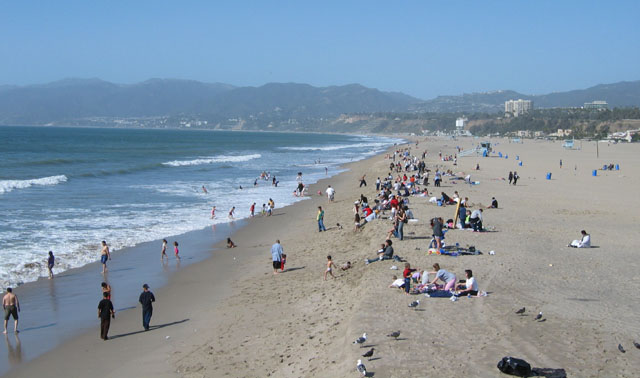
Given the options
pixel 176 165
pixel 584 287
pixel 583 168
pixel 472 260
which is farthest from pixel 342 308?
pixel 176 165

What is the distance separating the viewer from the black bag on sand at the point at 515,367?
655 centimetres

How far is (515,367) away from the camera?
6.56 meters

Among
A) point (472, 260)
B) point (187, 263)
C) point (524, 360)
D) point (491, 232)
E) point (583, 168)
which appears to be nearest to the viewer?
point (524, 360)

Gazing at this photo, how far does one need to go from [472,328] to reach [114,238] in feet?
43.6

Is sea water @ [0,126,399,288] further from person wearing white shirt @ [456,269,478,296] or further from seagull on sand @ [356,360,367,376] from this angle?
person wearing white shirt @ [456,269,478,296]

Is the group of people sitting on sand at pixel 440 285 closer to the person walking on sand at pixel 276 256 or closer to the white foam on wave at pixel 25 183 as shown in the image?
the person walking on sand at pixel 276 256

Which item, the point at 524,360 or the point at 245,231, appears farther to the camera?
the point at 245,231

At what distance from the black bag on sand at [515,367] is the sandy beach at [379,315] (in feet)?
0.42

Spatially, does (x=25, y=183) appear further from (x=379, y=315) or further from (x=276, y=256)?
(x=379, y=315)

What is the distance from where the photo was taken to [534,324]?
28.1 ft

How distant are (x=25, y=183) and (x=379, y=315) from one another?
32129 mm

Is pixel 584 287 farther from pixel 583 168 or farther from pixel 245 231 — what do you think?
pixel 583 168

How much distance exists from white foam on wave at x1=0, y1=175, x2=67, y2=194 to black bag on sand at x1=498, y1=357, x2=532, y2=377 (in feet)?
102

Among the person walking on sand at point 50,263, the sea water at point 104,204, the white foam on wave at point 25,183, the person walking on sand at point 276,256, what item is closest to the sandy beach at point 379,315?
the person walking on sand at point 276,256
